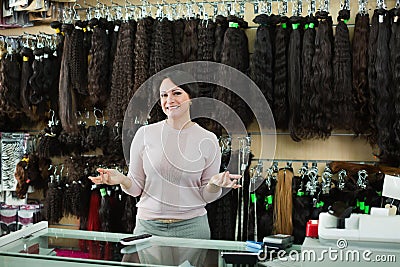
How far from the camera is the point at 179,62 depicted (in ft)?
12.7

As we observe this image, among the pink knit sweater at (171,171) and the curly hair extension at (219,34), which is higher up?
the curly hair extension at (219,34)

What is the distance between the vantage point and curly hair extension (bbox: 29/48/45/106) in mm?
4164

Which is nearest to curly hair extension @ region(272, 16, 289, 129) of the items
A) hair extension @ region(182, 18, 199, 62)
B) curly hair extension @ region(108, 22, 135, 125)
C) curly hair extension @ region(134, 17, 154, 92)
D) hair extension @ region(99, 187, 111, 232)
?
hair extension @ region(182, 18, 199, 62)

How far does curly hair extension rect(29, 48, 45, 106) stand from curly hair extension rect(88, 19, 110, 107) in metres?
0.40

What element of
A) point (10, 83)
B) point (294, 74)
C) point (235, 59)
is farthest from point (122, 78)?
point (294, 74)

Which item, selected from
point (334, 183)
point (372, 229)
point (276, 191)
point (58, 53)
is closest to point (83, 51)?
point (58, 53)

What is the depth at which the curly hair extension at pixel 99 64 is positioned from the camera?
400 cm

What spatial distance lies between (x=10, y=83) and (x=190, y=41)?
1.43 meters

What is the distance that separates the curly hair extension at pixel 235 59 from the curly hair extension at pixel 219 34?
0.14ft

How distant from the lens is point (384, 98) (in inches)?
139

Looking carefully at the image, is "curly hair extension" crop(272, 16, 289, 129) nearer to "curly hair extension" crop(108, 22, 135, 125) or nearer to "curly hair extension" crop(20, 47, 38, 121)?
"curly hair extension" crop(108, 22, 135, 125)

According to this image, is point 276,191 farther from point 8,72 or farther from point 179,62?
point 8,72

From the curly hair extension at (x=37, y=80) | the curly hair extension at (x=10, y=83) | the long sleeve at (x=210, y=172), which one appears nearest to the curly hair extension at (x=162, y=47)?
the long sleeve at (x=210, y=172)

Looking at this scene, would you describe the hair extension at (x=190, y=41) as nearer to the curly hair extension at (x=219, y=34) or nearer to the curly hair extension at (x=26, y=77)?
the curly hair extension at (x=219, y=34)
